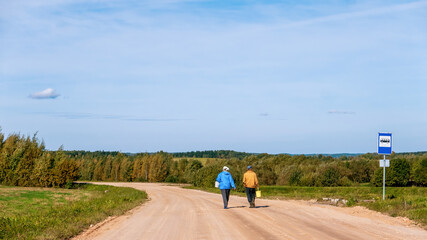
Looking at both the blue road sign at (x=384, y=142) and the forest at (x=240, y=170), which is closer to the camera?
the blue road sign at (x=384, y=142)

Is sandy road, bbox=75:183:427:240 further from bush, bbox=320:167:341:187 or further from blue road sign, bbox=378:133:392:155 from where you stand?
bush, bbox=320:167:341:187

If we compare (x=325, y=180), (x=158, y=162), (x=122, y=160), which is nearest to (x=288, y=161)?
(x=325, y=180)

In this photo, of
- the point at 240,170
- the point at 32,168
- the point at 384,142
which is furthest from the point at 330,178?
the point at 384,142

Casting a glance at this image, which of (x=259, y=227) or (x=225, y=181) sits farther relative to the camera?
(x=225, y=181)

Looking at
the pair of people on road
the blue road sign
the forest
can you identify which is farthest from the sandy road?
the forest

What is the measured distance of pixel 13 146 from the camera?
246ft

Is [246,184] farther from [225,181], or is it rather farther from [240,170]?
[240,170]

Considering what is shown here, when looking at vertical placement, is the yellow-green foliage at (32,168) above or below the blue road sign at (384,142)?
below

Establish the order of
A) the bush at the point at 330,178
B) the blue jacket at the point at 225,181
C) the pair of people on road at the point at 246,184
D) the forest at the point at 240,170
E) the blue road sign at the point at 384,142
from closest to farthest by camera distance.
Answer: the pair of people on road at the point at 246,184
the blue jacket at the point at 225,181
the blue road sign at the point at 384,142
the forest at the point at 240,170
the bush at the point at 330,178

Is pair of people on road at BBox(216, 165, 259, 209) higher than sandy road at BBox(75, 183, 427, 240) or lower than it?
higher

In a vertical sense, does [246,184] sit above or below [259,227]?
above

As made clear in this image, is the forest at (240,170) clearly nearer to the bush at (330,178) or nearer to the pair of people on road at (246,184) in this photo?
the bush at (330,178)

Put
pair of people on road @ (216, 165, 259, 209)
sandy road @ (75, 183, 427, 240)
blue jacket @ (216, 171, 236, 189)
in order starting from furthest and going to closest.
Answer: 1. blue jacket @ (216, 171, 236, 189)
2. pair of people on road @ (216, 165, 259, 209)
3. sandy road @ (75, 183, 427, 240)

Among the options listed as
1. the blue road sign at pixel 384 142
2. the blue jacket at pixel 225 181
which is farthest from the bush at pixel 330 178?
the blue jacket at pixel 225 181
